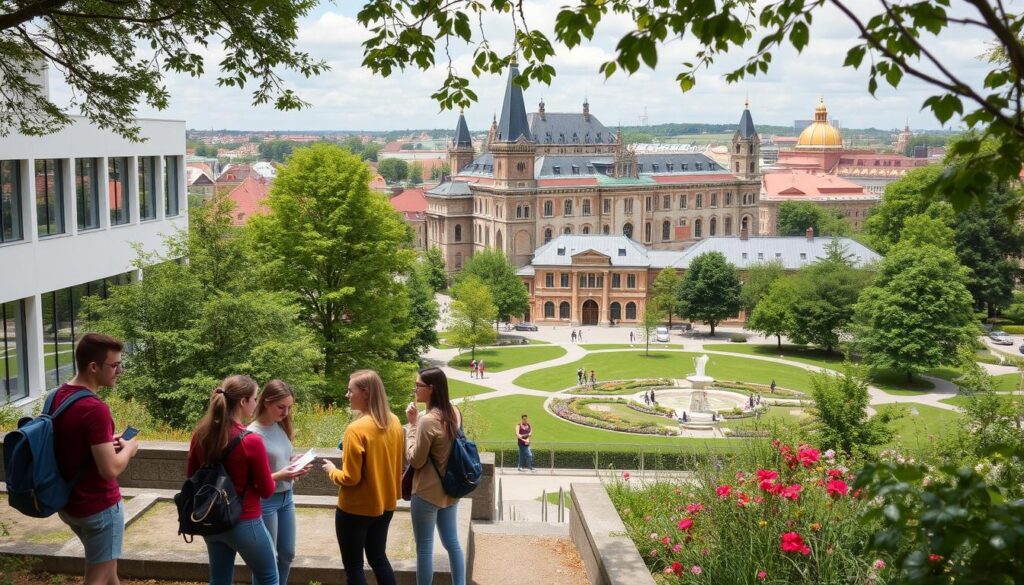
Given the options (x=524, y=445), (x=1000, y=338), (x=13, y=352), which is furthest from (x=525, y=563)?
(x=1000, y=338)

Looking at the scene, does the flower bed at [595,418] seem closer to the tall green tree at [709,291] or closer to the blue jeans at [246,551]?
the tall green tree at [709,291]

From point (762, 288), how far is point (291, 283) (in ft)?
151

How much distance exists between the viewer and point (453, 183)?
9738 centimetres

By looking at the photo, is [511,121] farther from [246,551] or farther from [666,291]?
[246,551]

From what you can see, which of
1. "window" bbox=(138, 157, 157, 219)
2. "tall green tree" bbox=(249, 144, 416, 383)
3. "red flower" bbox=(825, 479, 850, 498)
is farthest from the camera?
"window" bbox=(138, 157, 157, 219)

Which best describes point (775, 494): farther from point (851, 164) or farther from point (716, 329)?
point (851, 164)

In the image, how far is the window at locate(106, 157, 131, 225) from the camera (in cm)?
2550

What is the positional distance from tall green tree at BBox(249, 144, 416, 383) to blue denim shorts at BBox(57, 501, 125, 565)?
67.3ft

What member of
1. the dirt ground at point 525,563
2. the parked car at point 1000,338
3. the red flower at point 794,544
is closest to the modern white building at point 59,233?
the dirt ground at point 525,563

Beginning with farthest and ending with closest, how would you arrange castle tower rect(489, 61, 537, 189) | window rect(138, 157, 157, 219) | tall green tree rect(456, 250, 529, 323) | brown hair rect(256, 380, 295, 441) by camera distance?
1. castle tower rect(489, 61, 537, 189)
2. tall green tree rect(456, 250, 529, 323)
3. window rect(138, 157, 157, 219)
4. brown hair rect(256, 380, 295, 441)

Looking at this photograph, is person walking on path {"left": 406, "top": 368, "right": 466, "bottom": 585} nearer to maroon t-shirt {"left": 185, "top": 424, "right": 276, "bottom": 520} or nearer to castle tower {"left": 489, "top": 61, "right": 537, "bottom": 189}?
maroon t-shirt {"left": 185, "top": 424, "right": 276, "bottom": 520}

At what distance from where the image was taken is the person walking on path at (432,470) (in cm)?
698

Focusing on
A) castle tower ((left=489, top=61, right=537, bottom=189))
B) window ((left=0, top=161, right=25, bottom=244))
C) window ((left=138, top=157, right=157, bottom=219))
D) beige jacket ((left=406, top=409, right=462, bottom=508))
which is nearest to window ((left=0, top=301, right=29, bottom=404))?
window ((left=0, top=161, right=25, bottom=244))

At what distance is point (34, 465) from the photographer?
18.9 ft
